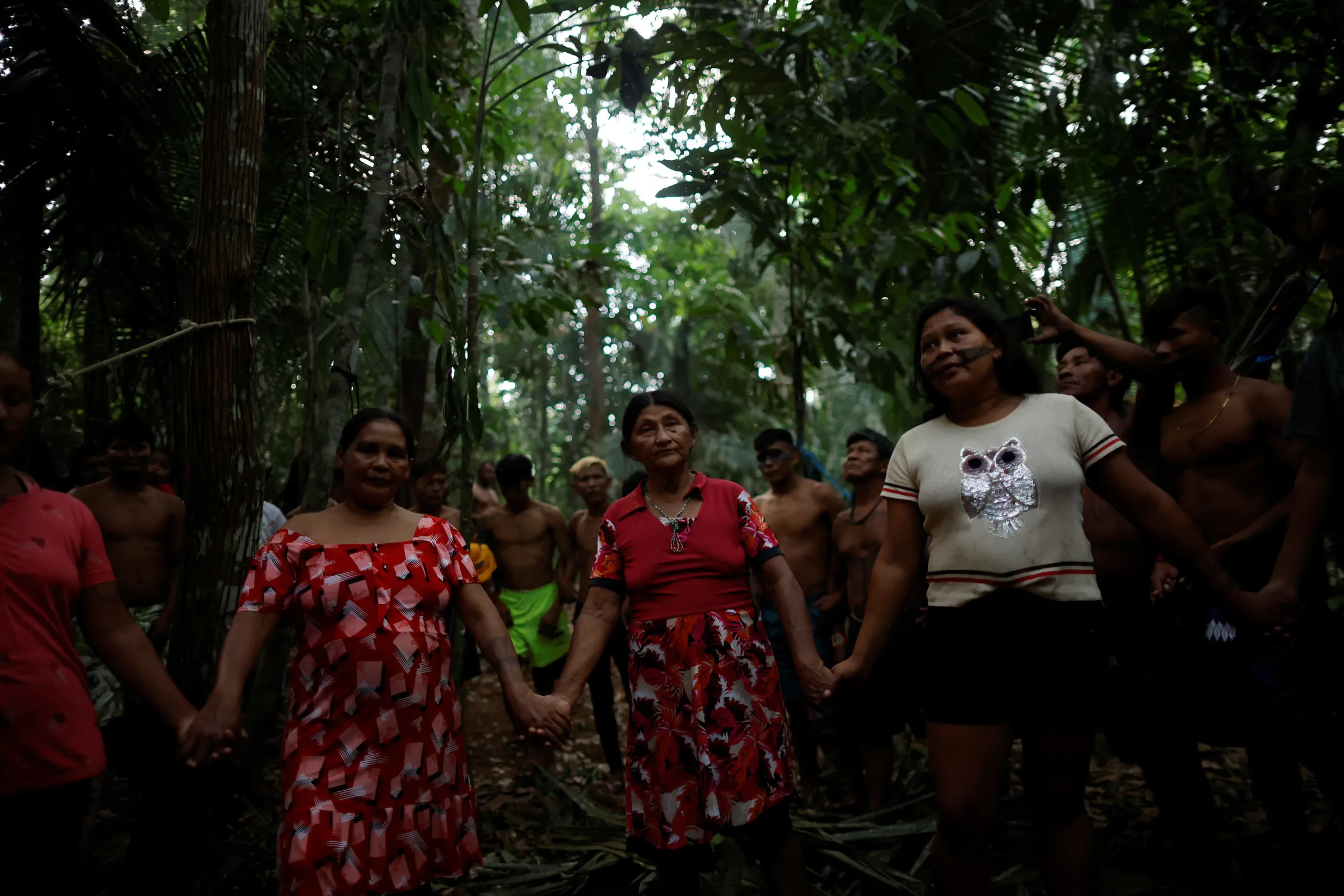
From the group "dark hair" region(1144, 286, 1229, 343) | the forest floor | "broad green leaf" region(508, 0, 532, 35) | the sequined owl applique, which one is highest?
"broad green leaf" region(508, 0, 532, 35)

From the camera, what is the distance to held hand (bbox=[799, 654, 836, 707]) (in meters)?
2.77

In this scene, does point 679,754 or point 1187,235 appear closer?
point 679,754

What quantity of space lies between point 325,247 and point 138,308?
0.91m

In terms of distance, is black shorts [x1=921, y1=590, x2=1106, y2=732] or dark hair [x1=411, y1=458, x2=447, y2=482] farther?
dark hair [x1=411, y1=458, x2=447, y2=482]

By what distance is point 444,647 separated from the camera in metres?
2.84

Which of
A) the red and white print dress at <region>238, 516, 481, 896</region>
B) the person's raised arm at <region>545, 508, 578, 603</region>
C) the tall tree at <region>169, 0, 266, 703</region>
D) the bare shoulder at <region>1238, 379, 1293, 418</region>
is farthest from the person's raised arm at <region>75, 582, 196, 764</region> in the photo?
the person's raised arm at <region>545, 508, 578, 603</region>

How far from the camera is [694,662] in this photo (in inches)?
113

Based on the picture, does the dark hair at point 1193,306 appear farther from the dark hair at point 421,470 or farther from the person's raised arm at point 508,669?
the dark hair at point 421,470

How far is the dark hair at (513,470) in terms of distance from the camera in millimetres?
6816

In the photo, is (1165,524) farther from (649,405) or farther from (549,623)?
(549,623)

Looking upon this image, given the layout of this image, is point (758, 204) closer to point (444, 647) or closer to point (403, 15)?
point (403, 15)

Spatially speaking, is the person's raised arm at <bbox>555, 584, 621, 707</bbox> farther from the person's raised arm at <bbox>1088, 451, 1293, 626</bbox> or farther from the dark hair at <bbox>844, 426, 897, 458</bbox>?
the dark hair at <bbox>844, 426, 897, 458</bbox>

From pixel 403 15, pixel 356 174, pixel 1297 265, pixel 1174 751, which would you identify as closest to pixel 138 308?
pixel 356 174

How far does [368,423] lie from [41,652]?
40.7 inches
